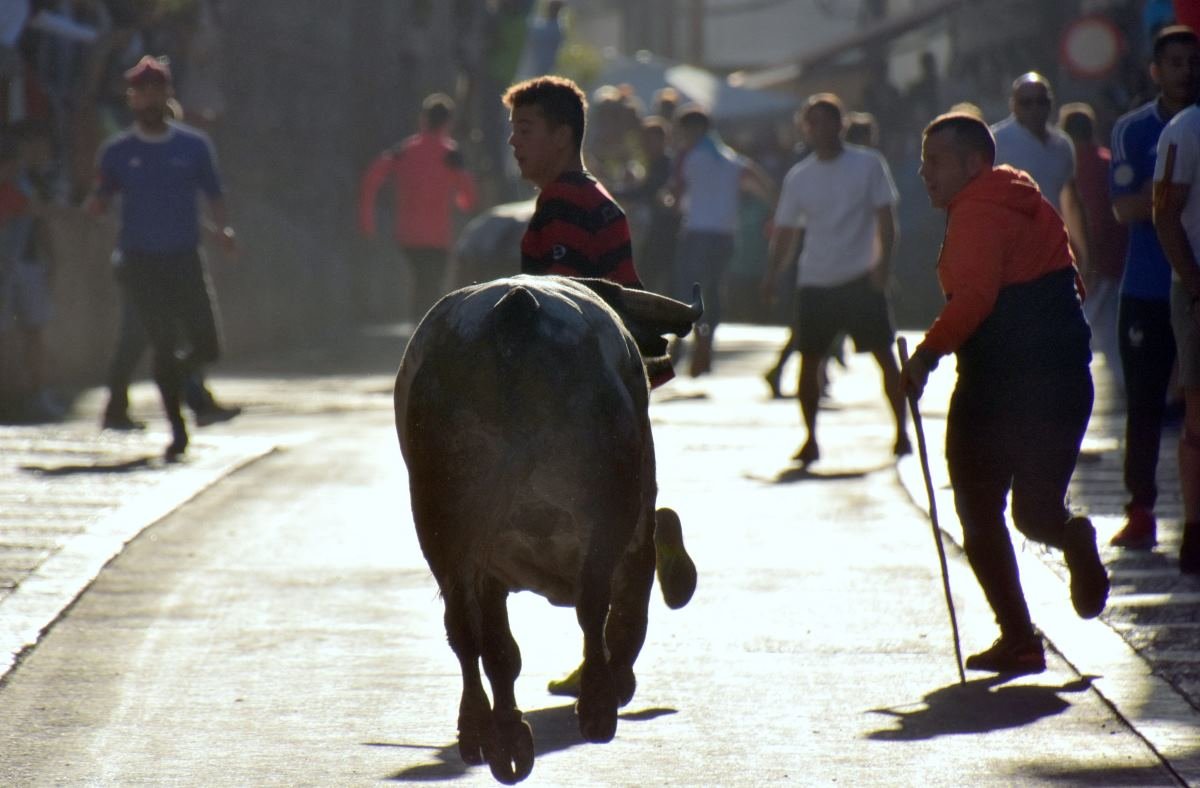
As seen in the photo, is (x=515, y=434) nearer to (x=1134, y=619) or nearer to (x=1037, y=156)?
(x=1134, y=619)

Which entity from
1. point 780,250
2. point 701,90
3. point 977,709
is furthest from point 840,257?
point 701,90

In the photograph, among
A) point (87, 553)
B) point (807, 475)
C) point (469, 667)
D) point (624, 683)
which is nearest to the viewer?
point (469, 667)

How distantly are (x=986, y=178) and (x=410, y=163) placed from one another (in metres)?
13.7

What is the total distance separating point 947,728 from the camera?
21.0 feet

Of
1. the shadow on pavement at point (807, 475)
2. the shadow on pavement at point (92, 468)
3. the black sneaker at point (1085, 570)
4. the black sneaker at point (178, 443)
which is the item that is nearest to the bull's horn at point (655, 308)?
the black sneaker at point (1085, 570)

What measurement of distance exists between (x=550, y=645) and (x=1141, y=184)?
318 cm

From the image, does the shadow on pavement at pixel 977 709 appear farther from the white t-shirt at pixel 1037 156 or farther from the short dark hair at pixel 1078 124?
the short dark hair at pixel 1078 124

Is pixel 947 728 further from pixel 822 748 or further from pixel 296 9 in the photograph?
pixel 296 9

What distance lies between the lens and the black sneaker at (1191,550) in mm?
8602

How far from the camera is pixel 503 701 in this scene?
5270mm

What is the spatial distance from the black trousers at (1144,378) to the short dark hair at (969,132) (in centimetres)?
218

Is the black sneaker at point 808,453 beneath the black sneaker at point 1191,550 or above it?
beneath

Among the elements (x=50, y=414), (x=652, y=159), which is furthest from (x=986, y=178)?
(x=652, y=159)

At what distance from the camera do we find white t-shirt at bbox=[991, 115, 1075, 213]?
12.3 m
